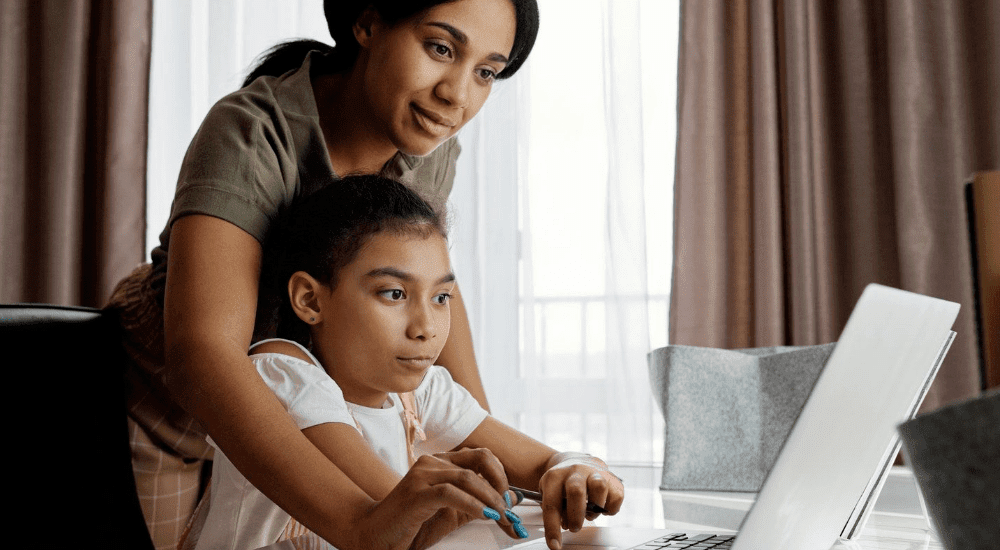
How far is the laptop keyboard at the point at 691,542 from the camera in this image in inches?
22.0

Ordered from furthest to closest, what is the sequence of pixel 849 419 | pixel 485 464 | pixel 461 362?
pixel 461 362 < pixel 485 464 < pixel 849 419

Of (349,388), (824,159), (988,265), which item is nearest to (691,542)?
(988,265)

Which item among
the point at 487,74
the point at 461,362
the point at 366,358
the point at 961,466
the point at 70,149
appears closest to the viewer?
the point at 961,466

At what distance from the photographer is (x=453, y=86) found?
92cm

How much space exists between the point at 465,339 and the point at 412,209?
0.97ft

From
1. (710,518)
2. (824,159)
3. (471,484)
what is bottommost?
(710,518)

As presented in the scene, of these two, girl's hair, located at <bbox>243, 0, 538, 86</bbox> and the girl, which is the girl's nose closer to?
the girl

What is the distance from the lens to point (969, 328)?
1.97m

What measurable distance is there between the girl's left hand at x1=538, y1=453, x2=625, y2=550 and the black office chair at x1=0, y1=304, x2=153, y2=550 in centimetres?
42

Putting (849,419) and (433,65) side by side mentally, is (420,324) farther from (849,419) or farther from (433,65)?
(849,419)

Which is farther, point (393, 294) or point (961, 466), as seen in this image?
point (393, 294)

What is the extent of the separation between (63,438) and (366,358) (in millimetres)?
286

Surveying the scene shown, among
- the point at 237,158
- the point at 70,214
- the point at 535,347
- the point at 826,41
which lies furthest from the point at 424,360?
the point at 70,214

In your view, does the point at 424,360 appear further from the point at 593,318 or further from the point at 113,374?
the point at 593,318
